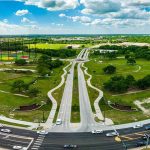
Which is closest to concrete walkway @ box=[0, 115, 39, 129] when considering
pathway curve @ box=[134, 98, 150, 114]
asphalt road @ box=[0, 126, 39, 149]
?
asphalt road @ box=[0, 126, 39, 149]

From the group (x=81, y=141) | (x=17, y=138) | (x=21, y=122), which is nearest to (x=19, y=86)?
(x=21, y=122)

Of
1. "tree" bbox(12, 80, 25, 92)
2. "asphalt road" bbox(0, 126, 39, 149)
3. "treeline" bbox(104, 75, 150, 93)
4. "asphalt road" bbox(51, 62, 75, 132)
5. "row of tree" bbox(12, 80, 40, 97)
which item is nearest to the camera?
Result: "asphalt road" bbox(0, 126, 39, 149)

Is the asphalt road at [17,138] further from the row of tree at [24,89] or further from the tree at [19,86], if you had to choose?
the tree at [19,86]

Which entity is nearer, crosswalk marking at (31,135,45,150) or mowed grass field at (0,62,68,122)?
crosswalk marking at (31,135,45,150)

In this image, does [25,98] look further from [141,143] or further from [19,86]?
[141,143]

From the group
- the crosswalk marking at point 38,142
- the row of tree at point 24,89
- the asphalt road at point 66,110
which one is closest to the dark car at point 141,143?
the asphalt road at point 66,110

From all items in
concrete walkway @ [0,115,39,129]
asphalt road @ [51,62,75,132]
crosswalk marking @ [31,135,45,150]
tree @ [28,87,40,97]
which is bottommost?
crosswalk marking @ [31,135,45,150]

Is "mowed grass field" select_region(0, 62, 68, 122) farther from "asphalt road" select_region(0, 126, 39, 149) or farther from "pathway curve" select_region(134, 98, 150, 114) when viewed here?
"pathway curve" select_region(134, 98, 150, 114)

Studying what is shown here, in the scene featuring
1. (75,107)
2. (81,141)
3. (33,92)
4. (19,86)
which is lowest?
(81,141)

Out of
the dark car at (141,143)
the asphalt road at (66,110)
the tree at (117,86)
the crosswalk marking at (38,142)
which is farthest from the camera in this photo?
the tree at (117,86)
